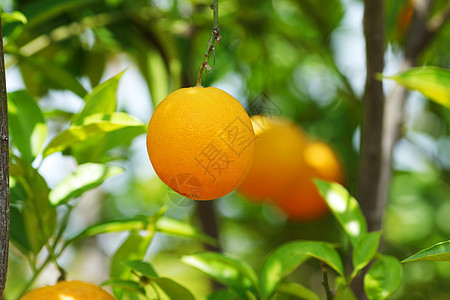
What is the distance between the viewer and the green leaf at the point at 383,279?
0.57 meters

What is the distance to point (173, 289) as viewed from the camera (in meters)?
0.62

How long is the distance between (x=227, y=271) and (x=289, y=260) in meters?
0.09

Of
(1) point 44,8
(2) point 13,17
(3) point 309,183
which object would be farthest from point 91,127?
(3) point 309,183

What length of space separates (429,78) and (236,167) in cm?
28

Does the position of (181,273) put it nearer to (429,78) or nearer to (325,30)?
(325,30)

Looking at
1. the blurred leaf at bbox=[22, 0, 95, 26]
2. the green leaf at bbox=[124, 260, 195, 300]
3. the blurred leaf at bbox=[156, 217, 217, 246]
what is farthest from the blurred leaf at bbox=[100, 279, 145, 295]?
the blurred leaf at bbox=[22, 0, 95, 26]

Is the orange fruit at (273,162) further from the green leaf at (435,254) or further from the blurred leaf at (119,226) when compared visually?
the green leaf at (435,254)

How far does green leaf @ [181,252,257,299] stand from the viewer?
649 mm

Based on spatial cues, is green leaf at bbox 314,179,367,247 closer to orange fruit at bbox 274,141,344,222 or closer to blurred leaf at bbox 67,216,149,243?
blurred leaf at bbox 67,216,149,243

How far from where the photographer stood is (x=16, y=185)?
0.68 metres

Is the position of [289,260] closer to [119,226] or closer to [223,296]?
[223,296]

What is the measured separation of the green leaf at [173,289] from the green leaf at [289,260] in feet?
0.32

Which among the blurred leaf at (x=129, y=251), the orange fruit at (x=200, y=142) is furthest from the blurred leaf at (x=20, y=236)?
the orange fruit at (x=200, y=142)

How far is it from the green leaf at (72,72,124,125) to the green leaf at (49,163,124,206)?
85 millimetres
